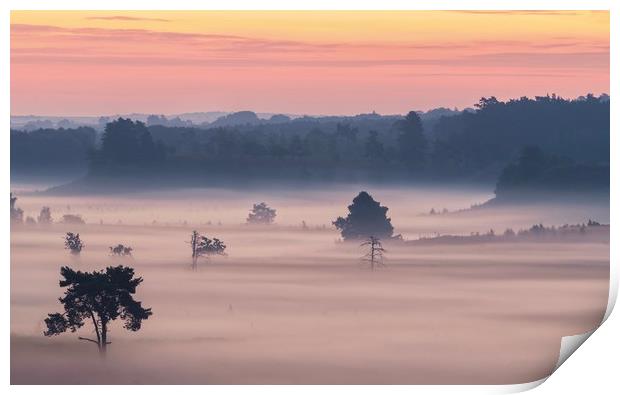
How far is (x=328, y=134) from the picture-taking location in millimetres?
10586

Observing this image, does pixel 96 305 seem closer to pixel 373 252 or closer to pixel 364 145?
pixel 373 252

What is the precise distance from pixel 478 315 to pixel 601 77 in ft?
4.43

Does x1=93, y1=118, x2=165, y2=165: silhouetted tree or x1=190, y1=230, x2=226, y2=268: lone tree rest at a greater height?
x1=93, y1=118, x2=165, y2=165: silhouetted tree

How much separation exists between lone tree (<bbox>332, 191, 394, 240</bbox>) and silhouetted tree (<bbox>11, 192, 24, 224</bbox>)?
60.9 inches

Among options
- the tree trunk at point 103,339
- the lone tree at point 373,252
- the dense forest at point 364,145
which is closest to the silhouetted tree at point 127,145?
the dense forest at point 364,145

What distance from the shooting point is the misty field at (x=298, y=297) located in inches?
412

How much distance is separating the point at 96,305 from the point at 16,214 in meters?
0.60

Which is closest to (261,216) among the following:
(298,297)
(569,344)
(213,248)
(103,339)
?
(213,248)

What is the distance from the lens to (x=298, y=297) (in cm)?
1051

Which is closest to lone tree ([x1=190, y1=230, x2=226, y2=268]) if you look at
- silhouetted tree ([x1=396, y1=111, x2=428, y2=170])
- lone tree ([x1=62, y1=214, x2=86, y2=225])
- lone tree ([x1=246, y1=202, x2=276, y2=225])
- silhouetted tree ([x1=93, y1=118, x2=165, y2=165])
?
lone tree ([x1=246, y1=202, x2=276, y2=225])

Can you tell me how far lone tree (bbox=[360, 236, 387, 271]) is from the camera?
10.5 metres

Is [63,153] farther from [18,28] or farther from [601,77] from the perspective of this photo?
[601,77]

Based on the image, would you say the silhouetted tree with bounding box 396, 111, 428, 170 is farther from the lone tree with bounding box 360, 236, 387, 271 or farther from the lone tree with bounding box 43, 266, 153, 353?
the lone tree with bounding box 43, 266, 153, 353

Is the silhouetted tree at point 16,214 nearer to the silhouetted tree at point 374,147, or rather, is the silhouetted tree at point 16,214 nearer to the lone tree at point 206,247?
the lone tree at point 206,247
